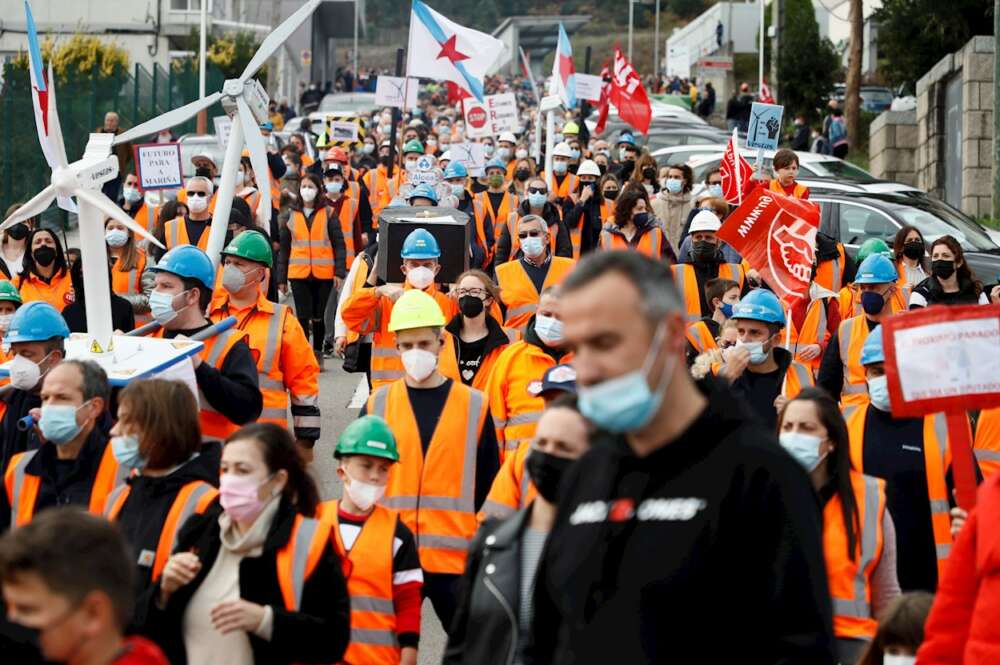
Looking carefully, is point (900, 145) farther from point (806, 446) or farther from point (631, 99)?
point (806, 446)

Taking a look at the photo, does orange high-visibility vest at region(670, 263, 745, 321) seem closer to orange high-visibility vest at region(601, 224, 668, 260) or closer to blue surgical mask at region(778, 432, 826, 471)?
orange high-visibility vest at region(601, 224, 668, 260)

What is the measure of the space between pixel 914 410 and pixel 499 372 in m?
3.41

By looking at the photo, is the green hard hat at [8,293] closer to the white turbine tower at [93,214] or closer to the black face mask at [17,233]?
the white turbine tower at [93,214]

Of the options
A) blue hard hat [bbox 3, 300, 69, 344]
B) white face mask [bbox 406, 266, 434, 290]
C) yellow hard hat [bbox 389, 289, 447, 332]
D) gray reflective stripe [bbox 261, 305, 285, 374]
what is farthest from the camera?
white face mask [bbox 406, 266, 434, 290]

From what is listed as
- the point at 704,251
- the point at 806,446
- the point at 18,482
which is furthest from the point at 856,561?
the point at 704,251

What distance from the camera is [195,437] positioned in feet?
21.0

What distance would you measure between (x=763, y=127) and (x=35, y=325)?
8.38m

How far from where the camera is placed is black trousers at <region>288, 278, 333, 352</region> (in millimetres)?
17844

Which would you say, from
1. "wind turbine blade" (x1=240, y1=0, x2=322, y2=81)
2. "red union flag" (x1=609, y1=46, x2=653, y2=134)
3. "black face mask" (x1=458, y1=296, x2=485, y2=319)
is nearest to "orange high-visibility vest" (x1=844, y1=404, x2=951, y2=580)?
"black face mask" (x1=458, y1=296, x2=485, y2=319)

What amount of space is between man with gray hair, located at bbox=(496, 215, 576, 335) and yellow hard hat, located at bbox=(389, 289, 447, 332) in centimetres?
358

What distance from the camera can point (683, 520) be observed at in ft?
12.2

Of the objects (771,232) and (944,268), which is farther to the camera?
(944,268)

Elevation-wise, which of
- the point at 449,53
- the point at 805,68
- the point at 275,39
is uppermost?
the point at 805,68

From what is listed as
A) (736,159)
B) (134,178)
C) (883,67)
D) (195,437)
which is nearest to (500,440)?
(195,437)
